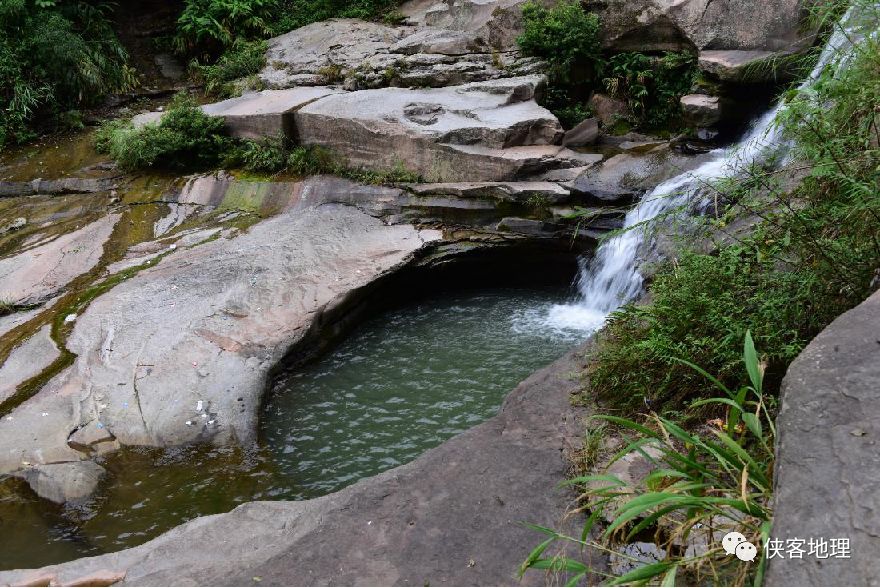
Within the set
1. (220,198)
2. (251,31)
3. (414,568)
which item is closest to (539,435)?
(414,568)

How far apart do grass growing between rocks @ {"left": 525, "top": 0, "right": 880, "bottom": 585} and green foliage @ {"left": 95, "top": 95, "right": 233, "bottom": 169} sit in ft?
25.2

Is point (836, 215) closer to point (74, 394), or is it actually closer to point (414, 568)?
point (414, 568)

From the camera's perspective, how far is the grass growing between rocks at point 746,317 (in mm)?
2996

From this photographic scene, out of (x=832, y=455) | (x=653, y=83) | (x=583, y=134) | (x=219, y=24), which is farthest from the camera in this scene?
(x=219, y=24)

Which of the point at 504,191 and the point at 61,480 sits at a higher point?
the point at 504,191

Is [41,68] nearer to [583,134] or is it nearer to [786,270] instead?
[583,134]

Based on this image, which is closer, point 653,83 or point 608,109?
point 653,83

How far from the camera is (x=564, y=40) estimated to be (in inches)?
392

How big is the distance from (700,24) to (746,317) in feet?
22.9

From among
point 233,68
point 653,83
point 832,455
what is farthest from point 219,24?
point 832,455

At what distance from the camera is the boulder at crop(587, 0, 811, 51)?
8.82m

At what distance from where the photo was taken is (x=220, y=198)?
9.73 m

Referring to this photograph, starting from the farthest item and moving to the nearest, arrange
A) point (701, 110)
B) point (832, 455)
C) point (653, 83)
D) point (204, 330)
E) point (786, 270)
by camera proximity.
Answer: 1. point (653, 83)
2. point (701, 110)
3. point (204, 330)
4. point (786, 270)
5. point (832, 455)

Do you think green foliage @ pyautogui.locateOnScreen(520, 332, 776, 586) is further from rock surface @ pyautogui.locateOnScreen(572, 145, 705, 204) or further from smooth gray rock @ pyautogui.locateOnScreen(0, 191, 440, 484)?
rock surface @ pyautogui.locateOnScreen(572, 145, 705, 204)
